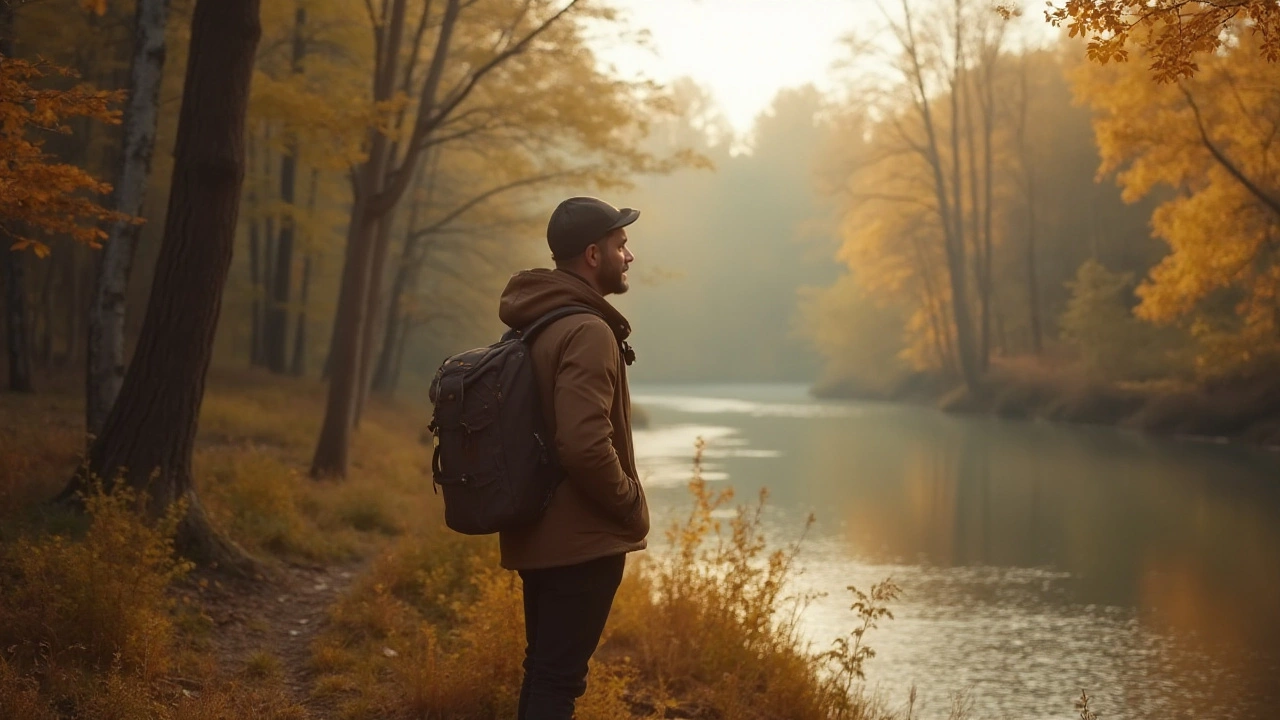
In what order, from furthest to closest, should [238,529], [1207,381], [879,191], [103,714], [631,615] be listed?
1. [879,191]
2. [1207,381]
3. [238,529]
4. [631,615]
5. [103,714]

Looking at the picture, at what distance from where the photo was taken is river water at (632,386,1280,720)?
24.3 ft

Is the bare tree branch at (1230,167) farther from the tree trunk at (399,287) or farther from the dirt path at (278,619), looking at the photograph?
the dirt path at (278,619)

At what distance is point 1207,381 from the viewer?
2419cm

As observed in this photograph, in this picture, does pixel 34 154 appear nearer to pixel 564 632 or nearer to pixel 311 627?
pixel 311 627

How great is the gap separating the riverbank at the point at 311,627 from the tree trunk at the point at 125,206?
20.7 inches

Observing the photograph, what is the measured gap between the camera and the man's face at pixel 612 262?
3645 millimetres

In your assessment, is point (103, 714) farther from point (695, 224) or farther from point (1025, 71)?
point (695, 224)

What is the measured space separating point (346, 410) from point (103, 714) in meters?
8.56

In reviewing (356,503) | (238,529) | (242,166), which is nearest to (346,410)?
(356,503)

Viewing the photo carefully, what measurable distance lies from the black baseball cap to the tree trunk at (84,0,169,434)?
20.5 feet

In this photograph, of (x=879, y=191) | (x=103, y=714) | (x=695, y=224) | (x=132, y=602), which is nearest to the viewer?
(x=103, y=714)

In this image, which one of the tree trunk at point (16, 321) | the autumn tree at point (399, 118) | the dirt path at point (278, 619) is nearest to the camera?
the dirt path at point (278, 619)

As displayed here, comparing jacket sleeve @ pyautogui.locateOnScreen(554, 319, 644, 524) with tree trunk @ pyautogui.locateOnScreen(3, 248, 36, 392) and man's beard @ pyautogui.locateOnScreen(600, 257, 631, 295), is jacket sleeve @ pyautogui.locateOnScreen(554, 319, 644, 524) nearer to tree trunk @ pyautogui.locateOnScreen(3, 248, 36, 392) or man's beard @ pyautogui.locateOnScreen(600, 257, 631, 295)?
man's beard @ pyautogui.locateOnScreen(600, 257, 631, 295)

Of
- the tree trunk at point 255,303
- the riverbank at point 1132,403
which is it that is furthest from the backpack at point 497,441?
the riverbank at point 1132,403
